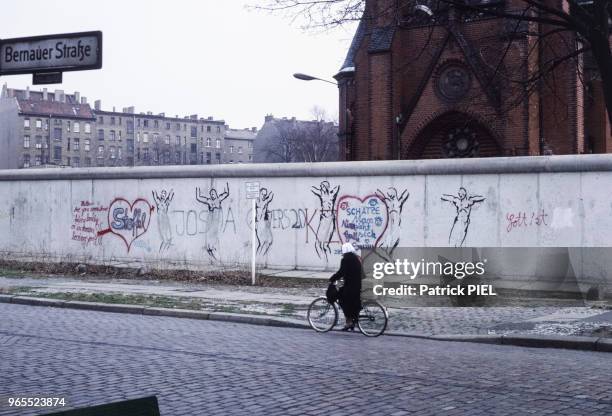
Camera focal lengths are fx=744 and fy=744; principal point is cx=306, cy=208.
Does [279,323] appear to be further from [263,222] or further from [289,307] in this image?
[263,222]

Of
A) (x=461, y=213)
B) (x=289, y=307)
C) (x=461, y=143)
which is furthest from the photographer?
(x=461, y=143)

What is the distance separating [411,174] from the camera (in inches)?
808

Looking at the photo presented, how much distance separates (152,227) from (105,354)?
50.0ft

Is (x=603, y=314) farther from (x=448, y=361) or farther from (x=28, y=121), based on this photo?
(x=28, y=121)

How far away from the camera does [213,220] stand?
23.6m

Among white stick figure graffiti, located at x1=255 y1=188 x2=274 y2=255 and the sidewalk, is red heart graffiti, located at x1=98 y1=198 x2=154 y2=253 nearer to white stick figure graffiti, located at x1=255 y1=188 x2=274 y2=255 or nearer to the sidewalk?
the sidewalk

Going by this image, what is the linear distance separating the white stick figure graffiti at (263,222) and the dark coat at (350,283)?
10228mm

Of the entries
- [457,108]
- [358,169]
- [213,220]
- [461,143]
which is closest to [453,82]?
[457,108]

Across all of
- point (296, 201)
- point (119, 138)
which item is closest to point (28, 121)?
point (119, 138)

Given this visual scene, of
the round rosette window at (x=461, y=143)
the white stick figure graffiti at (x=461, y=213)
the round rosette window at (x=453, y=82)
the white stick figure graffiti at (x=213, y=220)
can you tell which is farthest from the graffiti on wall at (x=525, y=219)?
the round rosette window at (x=453, y=82)

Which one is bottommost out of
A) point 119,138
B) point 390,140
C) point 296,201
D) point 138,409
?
point 138,409

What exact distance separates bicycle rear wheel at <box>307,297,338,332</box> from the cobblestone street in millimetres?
363

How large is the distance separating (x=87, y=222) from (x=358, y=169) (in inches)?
415

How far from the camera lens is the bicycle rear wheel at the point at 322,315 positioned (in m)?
13.0
